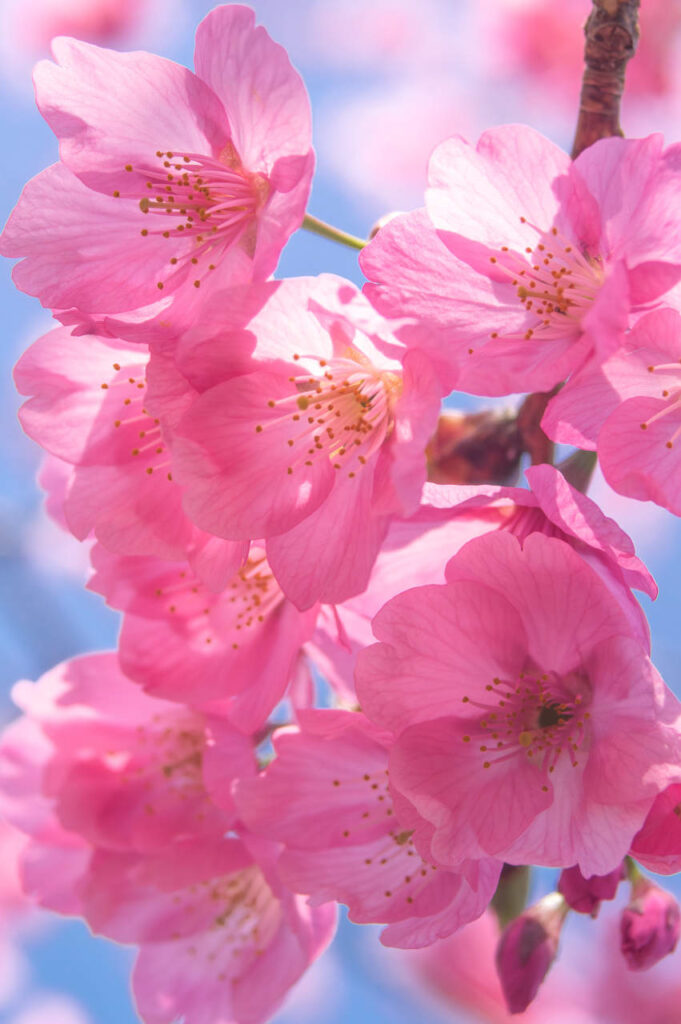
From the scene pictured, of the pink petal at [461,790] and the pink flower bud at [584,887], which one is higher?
the pink petal at [461,790]

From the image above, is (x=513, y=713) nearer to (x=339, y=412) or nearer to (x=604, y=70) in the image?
(x=339, y=412)

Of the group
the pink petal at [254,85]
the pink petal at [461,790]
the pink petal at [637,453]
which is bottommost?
the pink petal at [461,790]

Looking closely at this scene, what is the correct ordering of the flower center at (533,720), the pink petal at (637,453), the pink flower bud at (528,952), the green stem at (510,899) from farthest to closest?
the green stem at (510,899) < the pink flower bud at (528,952) < the flower center at (533,720) < the pink petal at (637,453)

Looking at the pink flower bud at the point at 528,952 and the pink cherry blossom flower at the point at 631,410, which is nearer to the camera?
the pink cherry blossom flower at the point at 631,410

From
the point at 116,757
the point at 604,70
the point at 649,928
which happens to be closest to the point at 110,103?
the point at 604,70

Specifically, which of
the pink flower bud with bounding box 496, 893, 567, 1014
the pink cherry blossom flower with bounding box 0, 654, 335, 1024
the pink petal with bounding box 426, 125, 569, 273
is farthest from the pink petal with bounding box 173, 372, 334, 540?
the pink flower bud with bounding box 496, 893, 567, 1014

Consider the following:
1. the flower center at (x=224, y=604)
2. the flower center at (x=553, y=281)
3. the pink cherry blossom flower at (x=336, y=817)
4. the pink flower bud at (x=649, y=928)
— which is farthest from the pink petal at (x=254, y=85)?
the pink flower bud at (x=649, y=928)

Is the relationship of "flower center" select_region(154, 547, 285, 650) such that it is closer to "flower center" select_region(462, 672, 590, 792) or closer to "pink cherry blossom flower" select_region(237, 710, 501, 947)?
"pink cherry blossom flower" select_region(237, 710, 501, 947)

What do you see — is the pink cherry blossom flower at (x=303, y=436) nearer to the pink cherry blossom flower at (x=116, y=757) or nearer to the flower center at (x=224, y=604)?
the flower center at (x=224, y=604)
